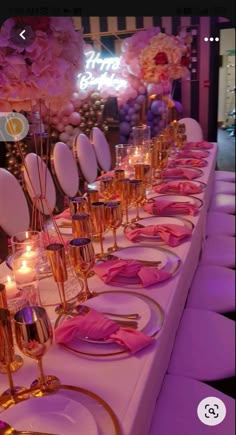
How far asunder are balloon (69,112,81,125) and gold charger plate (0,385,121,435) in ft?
14.3

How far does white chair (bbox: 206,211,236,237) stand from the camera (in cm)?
239

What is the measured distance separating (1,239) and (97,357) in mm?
2323

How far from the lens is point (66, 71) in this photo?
1.21m

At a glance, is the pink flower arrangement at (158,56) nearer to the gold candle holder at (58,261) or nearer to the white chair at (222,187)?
the white chair at (222,187)

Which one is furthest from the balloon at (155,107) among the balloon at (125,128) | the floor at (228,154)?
the floor at (228,154)

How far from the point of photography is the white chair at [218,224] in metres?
2.39

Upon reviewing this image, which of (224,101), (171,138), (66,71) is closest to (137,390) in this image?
(66,71)

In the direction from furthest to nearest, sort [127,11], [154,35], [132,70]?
1. [132,70]
2. [154,35]
3. [127,11]

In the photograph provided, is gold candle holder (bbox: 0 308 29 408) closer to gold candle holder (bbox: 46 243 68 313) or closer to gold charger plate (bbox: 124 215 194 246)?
gold candle holder (bbox: 46 243 68 313)

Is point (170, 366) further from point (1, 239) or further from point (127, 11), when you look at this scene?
point (1, 239)

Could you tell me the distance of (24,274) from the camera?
1173 millimetres

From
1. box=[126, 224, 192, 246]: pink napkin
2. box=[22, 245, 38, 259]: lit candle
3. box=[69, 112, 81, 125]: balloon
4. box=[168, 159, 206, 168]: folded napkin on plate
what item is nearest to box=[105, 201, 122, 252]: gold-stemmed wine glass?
box=[126, 224, 192, 246]: pink napkin

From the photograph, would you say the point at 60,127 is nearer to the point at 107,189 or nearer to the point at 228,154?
the point at 107,189

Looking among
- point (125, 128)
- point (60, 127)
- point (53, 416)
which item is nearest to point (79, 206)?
point (53, 416)
